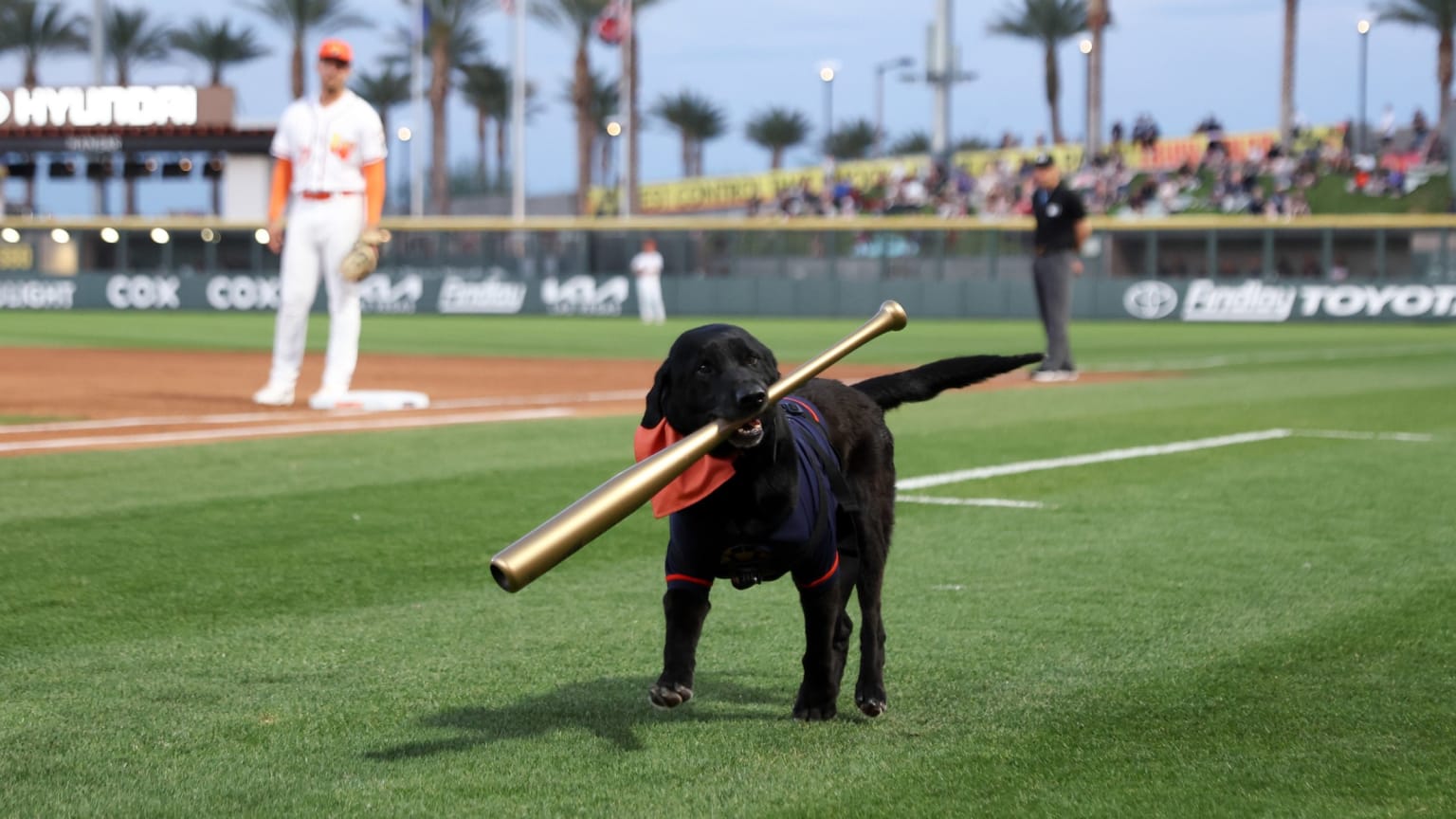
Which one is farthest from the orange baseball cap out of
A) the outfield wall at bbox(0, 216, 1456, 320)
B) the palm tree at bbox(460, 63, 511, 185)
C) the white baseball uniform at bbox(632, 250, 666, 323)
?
the palm tree at bbox(460, 63, 511, 185)

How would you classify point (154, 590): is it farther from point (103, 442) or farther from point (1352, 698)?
point (103, 442)

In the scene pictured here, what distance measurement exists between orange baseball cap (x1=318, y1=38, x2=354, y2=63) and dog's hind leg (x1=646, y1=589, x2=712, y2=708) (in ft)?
26.3

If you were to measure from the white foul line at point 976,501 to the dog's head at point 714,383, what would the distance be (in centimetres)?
382

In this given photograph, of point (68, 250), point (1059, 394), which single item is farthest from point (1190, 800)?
point (68, 250)

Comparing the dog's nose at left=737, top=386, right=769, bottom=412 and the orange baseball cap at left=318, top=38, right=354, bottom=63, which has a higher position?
the orange baseball cap at left=318, top=38, right=354, bottom=63

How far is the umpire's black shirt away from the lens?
15586mm

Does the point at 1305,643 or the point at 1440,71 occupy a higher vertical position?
the point at 1440,71

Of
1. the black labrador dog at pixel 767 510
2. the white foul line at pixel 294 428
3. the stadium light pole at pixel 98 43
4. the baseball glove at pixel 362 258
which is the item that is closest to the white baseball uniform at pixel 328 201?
the baseball glove at pixel 362 258

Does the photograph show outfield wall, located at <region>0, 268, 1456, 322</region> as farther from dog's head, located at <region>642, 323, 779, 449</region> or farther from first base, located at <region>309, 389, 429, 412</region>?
dog's head, located at <region>642, 323, 779, 449</region>

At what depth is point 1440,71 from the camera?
57719mm

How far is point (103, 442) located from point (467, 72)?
2394 inches

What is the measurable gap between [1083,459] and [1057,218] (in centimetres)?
687

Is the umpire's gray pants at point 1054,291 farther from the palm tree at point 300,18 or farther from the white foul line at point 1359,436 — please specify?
the palm tree at point 300,18

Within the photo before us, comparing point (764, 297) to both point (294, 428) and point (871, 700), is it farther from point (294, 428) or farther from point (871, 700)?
point (871, 700)
